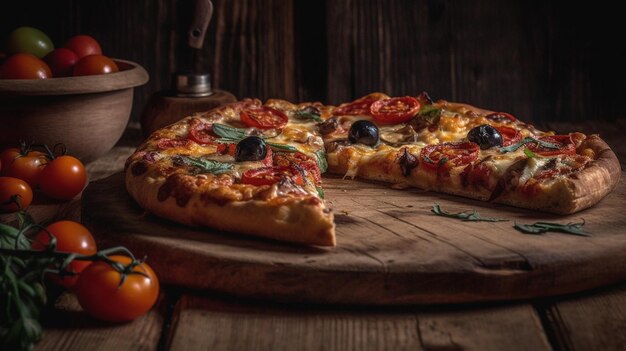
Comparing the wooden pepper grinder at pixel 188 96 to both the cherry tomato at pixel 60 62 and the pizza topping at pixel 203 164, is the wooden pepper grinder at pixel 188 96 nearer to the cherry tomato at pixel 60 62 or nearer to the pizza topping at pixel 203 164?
the cherry tomato at pixel 60 62

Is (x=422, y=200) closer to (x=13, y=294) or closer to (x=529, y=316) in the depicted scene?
(x=529, y=316)

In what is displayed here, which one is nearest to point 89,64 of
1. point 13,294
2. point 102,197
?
point 102,197

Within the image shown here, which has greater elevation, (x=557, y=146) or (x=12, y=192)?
(x=557, y=146)

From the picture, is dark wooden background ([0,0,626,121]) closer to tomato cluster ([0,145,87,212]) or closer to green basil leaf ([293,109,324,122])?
green basil leaf ([293,109,324,122])

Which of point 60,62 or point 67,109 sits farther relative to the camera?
point 60,62

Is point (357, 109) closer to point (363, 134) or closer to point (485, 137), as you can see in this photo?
point (363, 134)

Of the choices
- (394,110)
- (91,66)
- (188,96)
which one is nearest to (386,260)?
(394,110)

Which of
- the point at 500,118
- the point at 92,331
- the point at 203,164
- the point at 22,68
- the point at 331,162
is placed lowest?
the point at 92,331
